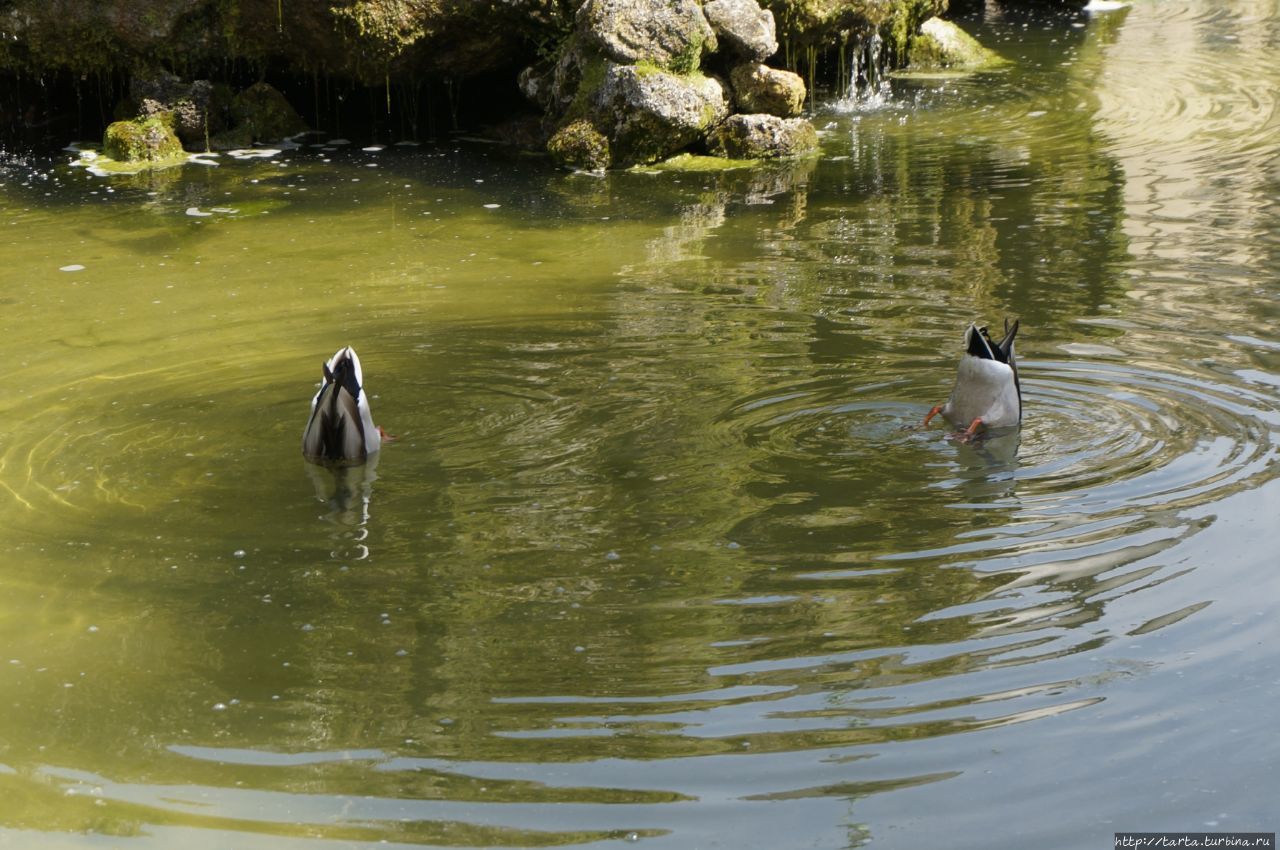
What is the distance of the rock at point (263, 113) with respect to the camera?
16438 mm

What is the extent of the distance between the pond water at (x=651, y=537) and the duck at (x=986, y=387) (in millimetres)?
133

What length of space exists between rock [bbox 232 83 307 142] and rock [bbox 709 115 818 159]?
539 centimetres

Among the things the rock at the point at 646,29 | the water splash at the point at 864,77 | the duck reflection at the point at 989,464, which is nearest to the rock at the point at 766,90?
the rock at the point at 646,29

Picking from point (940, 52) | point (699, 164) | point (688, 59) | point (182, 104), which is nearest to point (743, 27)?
point (688, 59)

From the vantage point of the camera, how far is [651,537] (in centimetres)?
600

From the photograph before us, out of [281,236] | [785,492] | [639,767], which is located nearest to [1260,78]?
[281,236]

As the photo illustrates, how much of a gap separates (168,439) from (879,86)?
43.3 feet

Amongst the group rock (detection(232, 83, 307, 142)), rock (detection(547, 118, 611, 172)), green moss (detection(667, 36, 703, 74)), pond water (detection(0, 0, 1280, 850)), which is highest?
green moss (detection(667, 36, 703, 74))

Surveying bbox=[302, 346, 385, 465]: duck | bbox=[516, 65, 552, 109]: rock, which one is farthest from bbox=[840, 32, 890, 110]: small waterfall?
bbox=[302, 346, 385, 465]: duck

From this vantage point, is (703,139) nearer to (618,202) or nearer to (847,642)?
(618,202)

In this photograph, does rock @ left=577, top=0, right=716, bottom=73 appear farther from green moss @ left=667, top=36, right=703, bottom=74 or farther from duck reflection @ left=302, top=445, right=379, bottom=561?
duck reflection @ left=302, top=445, right=379, bottom=561

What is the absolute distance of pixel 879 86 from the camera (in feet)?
60.4

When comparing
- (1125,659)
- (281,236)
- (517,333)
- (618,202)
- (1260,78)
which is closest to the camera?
(1125,659)

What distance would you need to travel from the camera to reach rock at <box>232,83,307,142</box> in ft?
53.9
